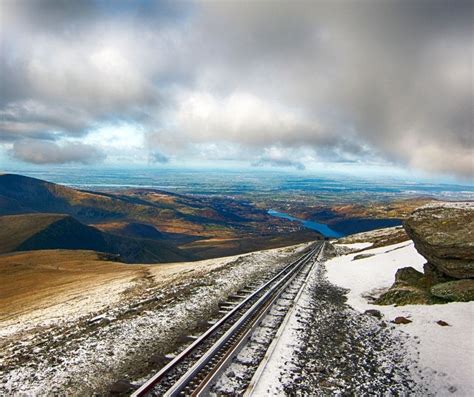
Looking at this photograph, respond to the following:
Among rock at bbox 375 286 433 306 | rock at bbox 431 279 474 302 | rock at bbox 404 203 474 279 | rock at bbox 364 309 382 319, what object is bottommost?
rock at bbox 364 309 382 319

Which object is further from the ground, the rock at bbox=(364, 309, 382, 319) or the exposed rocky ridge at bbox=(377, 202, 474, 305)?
the exposed rocky ridge at bbox=(377, 202, 474, 305)

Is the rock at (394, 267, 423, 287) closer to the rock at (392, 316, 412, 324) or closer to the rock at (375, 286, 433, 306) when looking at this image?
the rock at (375, 286, 433, 306)

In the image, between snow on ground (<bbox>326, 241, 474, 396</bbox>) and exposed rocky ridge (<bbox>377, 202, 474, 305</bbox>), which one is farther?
exposed rocky ridge (<bbox>377, 202, 474, 305</bbox>)

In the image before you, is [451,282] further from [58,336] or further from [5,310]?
[5,310]

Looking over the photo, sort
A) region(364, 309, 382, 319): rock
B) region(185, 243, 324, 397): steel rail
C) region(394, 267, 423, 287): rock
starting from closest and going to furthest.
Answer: region(185, 243, 324, 397): steel rail
region(364, 309, 382, 319): rock
region(394, 267, 423, 287): rock

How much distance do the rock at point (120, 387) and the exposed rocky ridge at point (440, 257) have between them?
14705 millimetres

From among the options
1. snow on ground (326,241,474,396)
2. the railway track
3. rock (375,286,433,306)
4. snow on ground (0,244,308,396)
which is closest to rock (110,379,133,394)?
snow on ground (0,244,308,396)

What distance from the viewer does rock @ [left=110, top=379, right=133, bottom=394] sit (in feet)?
27.9

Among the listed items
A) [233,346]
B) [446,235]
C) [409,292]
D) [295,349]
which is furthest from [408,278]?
[233,346]

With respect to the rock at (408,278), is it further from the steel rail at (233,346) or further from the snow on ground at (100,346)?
the snow on ground at (100,346)

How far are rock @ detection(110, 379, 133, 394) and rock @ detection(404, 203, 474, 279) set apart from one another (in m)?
16.9

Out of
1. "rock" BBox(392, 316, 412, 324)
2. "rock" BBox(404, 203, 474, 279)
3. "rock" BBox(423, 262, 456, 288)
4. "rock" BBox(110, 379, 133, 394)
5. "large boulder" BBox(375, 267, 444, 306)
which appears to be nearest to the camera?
"rock" BBox(110, 379, 133, 394)

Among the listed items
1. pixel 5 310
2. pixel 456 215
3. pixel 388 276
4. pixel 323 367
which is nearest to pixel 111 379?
pixel 323 367

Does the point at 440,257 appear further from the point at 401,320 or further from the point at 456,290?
the point at 401,320
